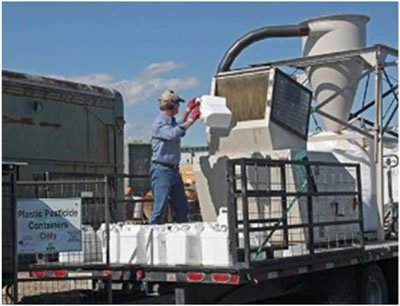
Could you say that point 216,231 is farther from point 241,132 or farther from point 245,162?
point 241,132

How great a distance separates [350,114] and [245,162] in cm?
554

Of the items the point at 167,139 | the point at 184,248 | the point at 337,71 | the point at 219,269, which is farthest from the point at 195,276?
the point at 337,71

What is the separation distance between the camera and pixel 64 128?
1189 cm

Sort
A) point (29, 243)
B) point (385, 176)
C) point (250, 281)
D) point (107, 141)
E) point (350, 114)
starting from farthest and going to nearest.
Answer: point (107, 141), point (350, 114), point (385, 176), point (29, 243), point (250, 281)

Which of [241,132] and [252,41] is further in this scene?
[252,41]

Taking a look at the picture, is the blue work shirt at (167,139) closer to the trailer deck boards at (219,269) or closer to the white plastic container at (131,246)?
the white plastic container at (131,246)

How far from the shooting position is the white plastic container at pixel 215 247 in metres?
6.48

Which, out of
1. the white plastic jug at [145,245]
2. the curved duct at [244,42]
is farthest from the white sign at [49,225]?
the curved duct at [244,42]

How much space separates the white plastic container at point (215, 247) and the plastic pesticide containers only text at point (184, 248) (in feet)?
0.27

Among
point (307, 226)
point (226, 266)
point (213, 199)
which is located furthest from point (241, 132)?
point (226, 266)

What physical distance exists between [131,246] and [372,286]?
9.83ft

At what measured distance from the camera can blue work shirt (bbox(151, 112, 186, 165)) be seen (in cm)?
798

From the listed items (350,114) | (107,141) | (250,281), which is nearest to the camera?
(250,281)

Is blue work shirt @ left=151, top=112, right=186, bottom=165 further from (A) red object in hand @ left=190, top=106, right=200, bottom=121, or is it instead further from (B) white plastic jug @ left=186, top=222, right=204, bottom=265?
(B) white plastic jug @ left=186, top=222, right=204, bottom=265
